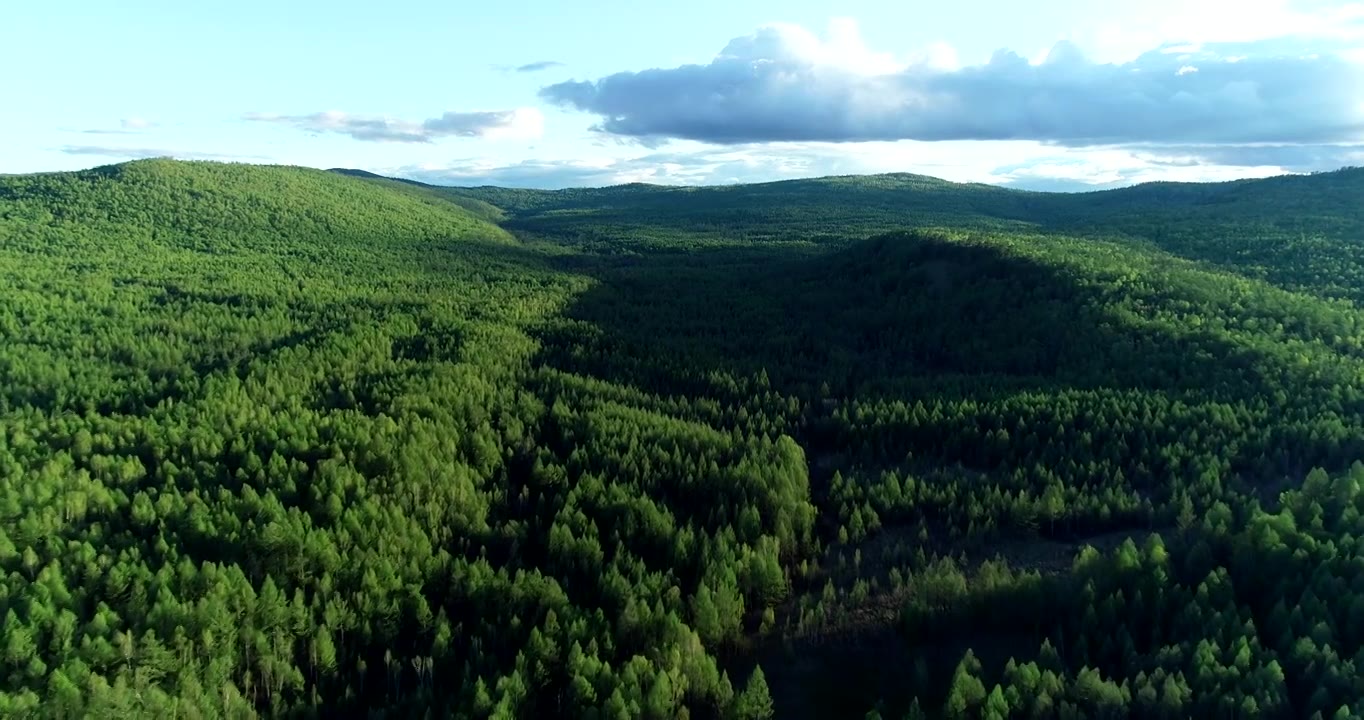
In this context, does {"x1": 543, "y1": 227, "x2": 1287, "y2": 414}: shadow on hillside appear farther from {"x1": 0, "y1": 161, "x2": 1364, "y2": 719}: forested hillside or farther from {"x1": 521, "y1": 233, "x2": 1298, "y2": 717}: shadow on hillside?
{"x1": 0, "y1": 161, "x2": 1364, "y2": 719}: forested hillside

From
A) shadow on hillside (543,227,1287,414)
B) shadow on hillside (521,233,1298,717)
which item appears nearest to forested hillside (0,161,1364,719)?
shadow on hillside (521,233,1298,717)

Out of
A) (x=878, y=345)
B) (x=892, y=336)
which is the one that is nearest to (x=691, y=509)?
(x=878, y=345)

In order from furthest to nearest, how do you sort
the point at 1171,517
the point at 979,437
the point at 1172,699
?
1. the point at 979,437
2. the point at 1171,517
3. the point at 1172,699

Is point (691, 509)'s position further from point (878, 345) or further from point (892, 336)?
point (892, 336)

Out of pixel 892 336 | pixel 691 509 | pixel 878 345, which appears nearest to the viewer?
pixel 691 509

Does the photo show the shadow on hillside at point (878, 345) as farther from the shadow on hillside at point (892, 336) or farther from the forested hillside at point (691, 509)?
the forested hillside at point (691, 509)

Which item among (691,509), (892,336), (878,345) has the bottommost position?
(691,509)

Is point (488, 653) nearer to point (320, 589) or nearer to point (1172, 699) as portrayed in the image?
point (320, 589)

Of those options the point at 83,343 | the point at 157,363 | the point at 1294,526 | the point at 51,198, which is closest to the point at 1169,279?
the point at 1294,526
